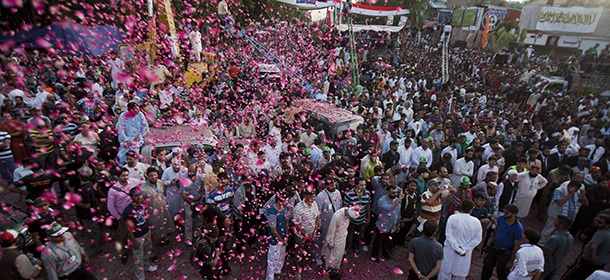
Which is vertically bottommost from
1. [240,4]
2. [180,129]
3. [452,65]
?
[452,65]

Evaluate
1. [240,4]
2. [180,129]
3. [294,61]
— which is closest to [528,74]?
[294,61]

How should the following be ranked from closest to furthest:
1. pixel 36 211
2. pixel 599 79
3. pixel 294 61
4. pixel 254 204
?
pixel 36 211, pixel 254 204, pixel 599 79, pixel 294 61

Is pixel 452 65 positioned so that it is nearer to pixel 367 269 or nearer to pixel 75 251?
pixel 367 269

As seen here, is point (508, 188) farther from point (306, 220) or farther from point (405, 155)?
point (306, 220)

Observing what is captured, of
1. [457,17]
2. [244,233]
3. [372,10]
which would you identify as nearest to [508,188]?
[244,233]

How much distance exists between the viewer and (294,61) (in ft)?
57.0

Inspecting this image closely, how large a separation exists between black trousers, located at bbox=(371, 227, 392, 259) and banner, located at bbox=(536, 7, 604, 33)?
26.4 meters

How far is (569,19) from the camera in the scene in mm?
22766

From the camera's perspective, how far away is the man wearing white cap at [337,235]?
454 centimetres

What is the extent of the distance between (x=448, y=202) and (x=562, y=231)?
5.37ft

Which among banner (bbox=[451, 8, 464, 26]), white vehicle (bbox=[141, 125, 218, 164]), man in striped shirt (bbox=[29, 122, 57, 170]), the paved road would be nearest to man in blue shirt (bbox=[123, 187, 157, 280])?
the paved road

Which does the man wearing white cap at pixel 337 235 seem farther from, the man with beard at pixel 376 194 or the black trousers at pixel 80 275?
the black trousers at pixel 80 275

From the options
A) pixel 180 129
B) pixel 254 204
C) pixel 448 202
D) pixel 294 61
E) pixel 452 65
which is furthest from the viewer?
pixel 452 65

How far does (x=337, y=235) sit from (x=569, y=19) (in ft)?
91.1
